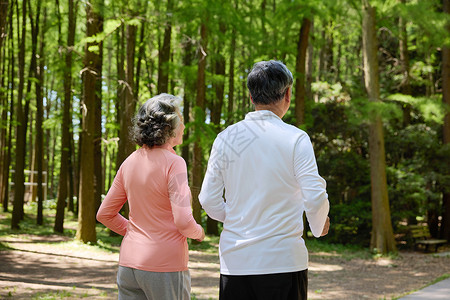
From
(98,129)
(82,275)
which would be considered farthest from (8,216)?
(82,275)

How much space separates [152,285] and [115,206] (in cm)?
54

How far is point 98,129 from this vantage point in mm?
17781

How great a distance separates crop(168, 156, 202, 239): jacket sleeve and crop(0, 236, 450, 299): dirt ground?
5698mm

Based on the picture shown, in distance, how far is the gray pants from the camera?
253cm

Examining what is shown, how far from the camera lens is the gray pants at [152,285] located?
99.7 inches

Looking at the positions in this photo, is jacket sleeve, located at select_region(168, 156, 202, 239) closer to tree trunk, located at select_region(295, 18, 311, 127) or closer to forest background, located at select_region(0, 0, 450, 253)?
forest background, located at select_region(0, 0, 450, 253)

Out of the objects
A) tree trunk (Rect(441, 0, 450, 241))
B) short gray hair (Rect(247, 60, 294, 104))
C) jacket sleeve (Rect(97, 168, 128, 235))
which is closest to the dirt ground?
tree trunk (Rect(441, 0, 450, 241))

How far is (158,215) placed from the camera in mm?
2564

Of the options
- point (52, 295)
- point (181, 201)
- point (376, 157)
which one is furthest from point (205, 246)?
point (181, 201)

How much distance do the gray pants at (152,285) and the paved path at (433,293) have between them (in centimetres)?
551

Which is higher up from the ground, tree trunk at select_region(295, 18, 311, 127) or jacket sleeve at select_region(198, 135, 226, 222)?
tree trunk at select_region(295, 18, 311, 127)

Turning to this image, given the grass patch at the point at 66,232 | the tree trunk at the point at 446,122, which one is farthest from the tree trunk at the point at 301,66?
the grass patch at the point at 66,232

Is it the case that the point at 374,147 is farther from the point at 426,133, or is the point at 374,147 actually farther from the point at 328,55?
the point at 328,55

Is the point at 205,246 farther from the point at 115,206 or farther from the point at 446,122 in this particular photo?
the point at 115,206
